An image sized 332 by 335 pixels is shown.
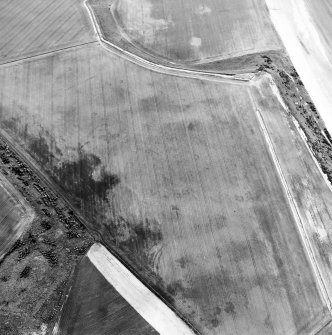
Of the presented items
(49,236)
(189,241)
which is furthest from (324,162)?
(49,236)

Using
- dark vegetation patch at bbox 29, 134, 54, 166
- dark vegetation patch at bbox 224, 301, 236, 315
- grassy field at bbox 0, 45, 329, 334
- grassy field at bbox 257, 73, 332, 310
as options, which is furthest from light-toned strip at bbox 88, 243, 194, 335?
grassy field at bbox 257, 73, 332, 310

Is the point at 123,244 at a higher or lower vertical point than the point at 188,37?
lower

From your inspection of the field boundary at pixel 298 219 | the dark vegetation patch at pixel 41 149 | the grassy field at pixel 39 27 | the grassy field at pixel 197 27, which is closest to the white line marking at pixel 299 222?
the field boundary at pixel 298 219

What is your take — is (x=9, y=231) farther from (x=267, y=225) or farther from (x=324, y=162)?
(x=324, y=162)

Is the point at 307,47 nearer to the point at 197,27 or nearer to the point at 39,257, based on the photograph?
the point at 197,27

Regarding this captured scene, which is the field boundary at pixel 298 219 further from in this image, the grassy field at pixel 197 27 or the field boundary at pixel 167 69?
the grassy field at pixel 197 27
